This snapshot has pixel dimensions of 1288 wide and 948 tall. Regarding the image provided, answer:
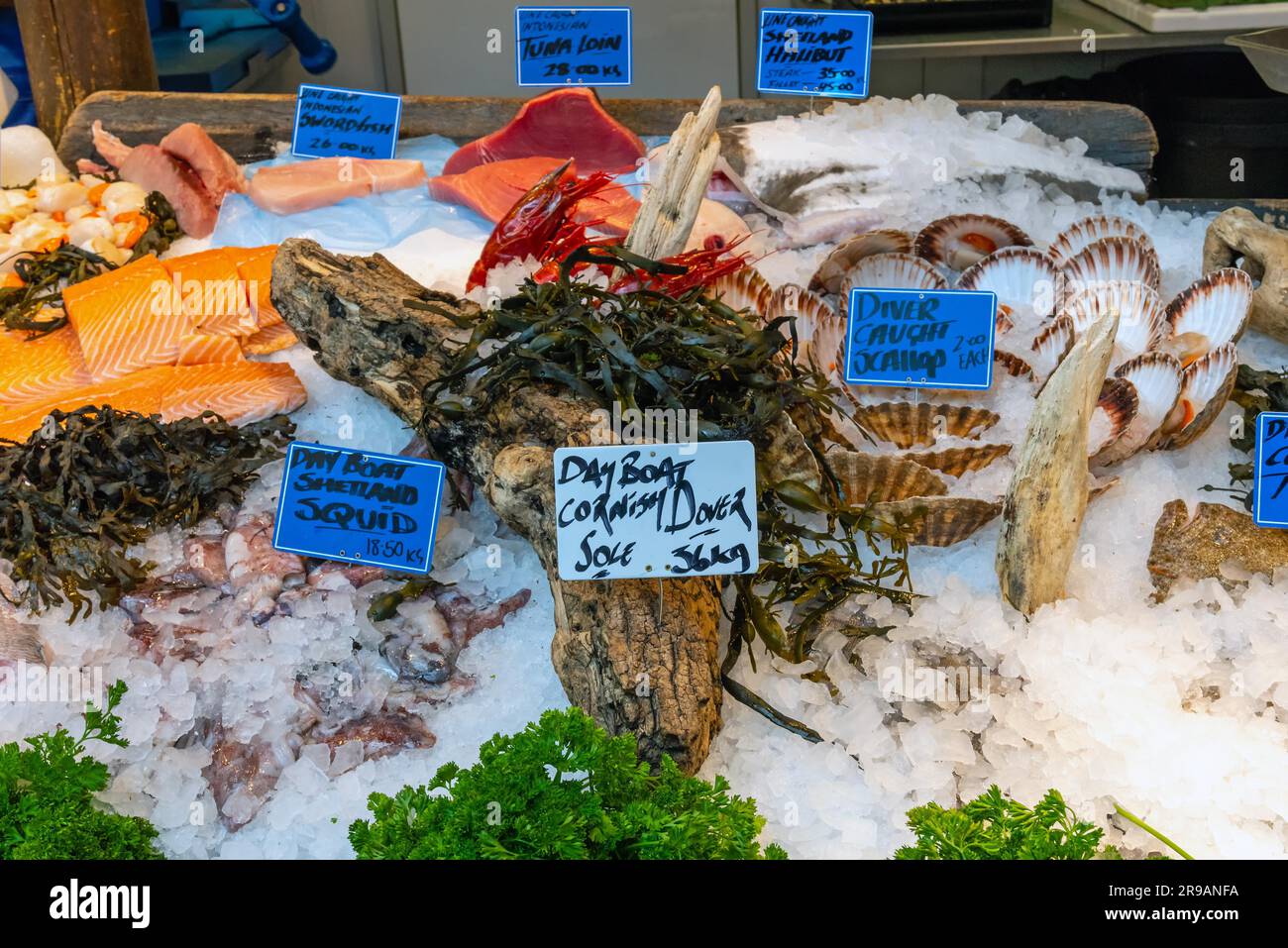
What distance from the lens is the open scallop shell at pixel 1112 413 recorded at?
80.5 inches

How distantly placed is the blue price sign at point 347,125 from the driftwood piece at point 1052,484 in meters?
2.16

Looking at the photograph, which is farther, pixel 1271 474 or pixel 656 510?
pixel 1271 474

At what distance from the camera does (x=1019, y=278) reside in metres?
2.52

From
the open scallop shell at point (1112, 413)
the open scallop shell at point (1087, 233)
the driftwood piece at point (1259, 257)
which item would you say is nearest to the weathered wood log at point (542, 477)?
the open scallop shell at point (1112, 413)

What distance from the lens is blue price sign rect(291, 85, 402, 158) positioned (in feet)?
10.7

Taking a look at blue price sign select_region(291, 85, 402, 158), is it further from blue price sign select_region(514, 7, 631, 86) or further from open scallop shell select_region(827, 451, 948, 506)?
open scallop shell select_region(827, 451, 948, 506)

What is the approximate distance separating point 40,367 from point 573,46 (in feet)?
5.10

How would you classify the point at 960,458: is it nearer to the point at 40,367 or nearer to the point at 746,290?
the point at 746,290

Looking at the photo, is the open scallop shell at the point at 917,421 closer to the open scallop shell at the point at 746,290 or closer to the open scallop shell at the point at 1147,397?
the open scallop shell at the point at 1147,397

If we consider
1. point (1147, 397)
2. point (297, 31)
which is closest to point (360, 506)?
point (1147, 397)

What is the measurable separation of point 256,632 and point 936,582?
3.69ft

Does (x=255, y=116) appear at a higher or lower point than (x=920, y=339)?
higher

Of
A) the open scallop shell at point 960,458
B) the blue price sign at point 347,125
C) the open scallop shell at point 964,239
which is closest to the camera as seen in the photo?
the open scallop shell at point 960,458

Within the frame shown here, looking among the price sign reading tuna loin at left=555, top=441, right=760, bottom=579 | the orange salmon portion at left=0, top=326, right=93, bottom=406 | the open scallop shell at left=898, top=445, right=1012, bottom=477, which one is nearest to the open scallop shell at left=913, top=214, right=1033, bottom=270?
the open scallop shell at left=898, top=445, right=1012, bottom=477
